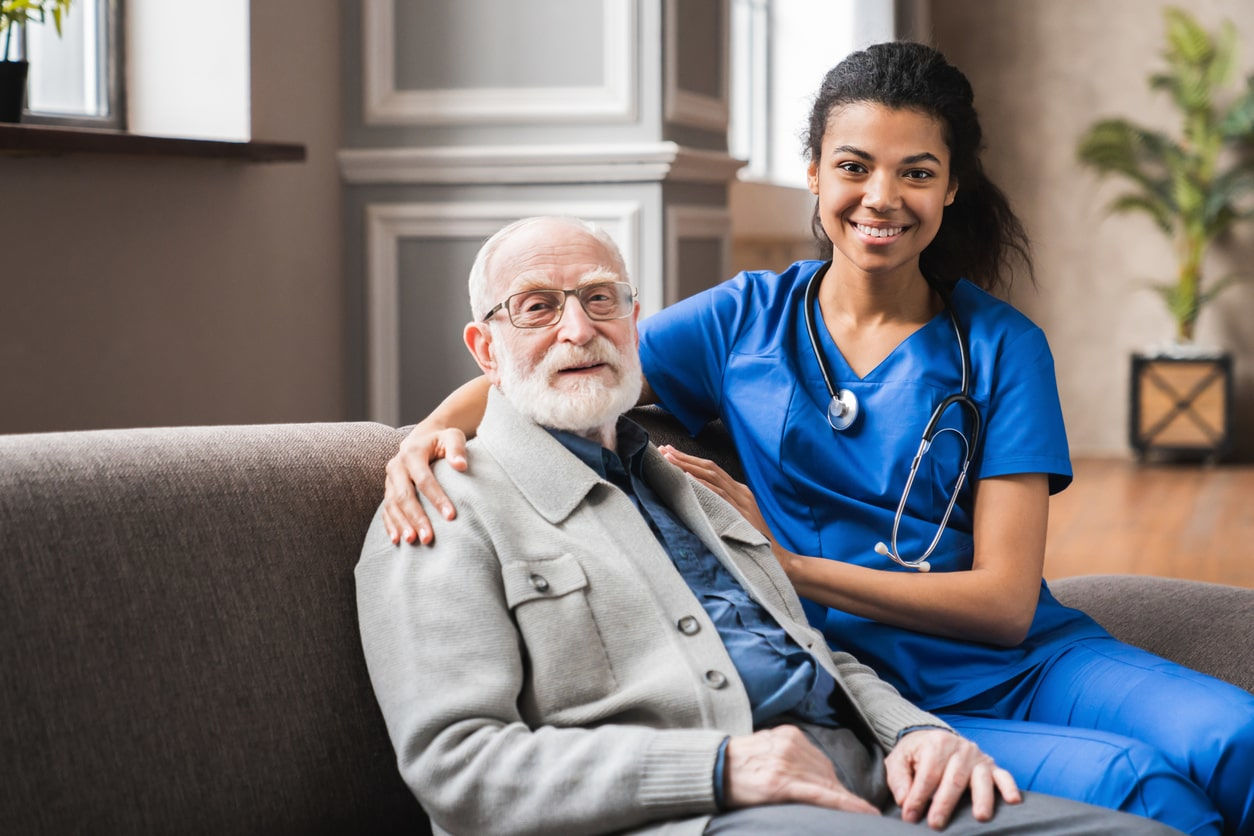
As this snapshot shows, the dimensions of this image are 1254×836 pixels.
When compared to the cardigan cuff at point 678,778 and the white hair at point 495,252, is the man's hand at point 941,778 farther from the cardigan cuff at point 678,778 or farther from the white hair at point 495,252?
the white hair at point 495,252

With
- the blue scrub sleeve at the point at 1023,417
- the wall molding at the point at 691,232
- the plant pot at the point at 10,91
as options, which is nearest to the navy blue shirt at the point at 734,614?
the blue scrub sleeve at the point at 1023,417

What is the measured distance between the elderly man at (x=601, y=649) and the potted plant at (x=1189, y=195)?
6.56m

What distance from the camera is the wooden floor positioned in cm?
508

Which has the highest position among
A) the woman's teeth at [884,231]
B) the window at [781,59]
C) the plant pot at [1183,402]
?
the window at [781,59]

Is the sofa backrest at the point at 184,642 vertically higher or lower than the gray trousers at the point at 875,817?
higher

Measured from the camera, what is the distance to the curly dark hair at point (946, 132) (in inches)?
73.8

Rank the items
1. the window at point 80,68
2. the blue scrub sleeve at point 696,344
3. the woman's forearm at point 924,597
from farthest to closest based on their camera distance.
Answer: the window at point 80,68, the blue scrub sleeve at point 696,344, the woman's forearm at point 924,597

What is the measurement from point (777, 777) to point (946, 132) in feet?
3.25

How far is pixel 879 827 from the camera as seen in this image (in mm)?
1281

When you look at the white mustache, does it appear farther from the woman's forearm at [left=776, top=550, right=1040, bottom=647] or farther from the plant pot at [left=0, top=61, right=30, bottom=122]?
the plant pot at [left=0, top=61, right=30, bottom=122]

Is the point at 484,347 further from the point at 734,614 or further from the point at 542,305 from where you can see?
the point at 734,614

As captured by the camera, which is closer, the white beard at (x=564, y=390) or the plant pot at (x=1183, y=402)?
the white beard at (x=564, y=390)

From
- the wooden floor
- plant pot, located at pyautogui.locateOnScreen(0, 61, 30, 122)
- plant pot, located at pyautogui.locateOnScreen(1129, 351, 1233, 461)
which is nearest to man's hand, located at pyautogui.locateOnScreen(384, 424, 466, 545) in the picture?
plant pot, located at pyautogui.locateOnScreen(0, 61, 30, 122)

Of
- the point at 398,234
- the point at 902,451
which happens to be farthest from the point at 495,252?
the point at 398,234
